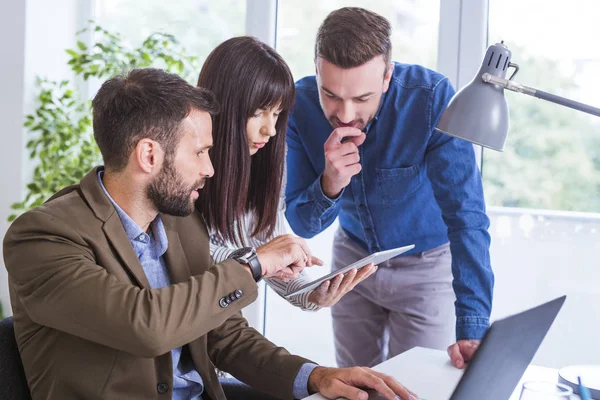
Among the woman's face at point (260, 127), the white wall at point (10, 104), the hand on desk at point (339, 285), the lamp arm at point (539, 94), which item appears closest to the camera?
the lamp arm at point (539, 94)

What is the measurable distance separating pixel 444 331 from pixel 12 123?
2.22 metres

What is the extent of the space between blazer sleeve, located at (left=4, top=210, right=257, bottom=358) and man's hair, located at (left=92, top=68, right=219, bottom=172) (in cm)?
22

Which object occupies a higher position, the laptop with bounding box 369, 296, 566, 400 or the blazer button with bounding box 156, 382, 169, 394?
the laptop with bounding box 369, 296, 566, 400

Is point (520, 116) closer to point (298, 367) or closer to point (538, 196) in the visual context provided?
point (538, 196)

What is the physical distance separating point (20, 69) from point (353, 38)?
201cm

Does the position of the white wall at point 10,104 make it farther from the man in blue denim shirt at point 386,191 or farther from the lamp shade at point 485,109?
the lamp shade at point 485,109

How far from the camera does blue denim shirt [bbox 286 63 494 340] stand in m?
1.87

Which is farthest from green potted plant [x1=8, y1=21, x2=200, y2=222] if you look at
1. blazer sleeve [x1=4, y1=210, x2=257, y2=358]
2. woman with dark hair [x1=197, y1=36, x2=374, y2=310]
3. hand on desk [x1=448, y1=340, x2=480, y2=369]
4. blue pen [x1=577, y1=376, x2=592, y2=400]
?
blue pen [x1=577, y1=376, x2=592, y2=400]

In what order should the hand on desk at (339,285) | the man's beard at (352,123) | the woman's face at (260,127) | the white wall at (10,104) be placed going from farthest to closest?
the white wall at (10,104) → the man's beard at (352,123) → the woman's face at (260,127) → the hand on desk at (339,285)

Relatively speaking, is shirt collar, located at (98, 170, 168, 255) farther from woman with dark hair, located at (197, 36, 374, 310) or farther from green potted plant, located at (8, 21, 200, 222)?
green potted plant, located at (8, 21, 200, 222)

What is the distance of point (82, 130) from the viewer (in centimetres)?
334

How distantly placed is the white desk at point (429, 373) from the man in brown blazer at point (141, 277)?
91mm

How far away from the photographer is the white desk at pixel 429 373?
1425mm

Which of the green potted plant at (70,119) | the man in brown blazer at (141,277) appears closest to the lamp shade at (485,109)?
the man in brown blazer at (141,277)
